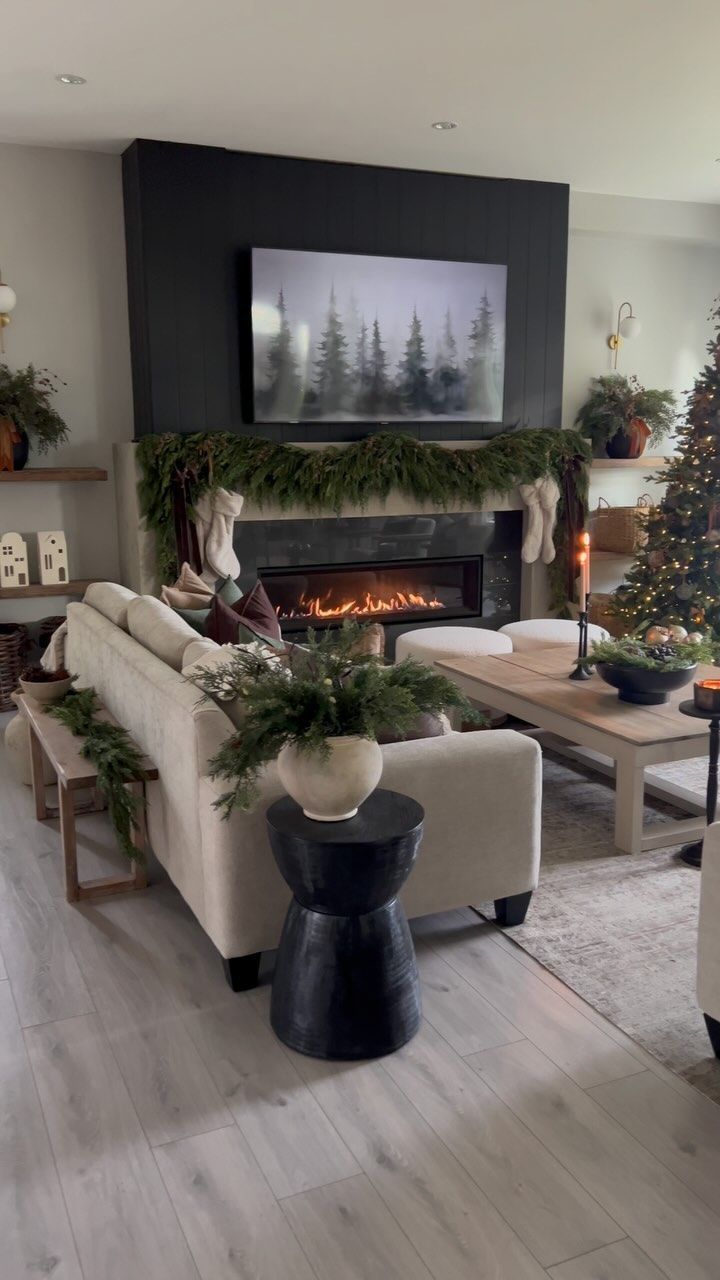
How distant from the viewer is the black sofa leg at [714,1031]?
242cm

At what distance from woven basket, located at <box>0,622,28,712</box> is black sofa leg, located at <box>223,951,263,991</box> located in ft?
10.4

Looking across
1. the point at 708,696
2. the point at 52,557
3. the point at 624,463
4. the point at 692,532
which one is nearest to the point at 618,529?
the point at 624,463

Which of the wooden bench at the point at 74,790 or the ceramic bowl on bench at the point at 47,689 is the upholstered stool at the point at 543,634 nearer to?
the ceramic bowl on bench at the point at 47,689

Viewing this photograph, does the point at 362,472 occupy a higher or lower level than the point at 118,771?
higher

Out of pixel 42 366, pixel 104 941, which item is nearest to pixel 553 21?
pixel 42 366

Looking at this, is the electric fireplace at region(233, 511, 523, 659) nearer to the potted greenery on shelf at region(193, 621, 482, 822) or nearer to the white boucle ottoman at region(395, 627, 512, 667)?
the white boucle ottoman at region(395, 627, 512, 667)

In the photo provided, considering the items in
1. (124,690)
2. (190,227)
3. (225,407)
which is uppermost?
(190,227)

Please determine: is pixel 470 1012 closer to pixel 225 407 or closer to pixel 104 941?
pixel 104 941

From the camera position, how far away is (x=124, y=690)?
351cm

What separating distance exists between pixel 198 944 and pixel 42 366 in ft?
12.3

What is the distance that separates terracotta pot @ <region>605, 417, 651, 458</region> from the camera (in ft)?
22.5

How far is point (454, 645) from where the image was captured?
4.98 m

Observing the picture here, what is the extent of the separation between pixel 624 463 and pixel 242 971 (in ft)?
16.4

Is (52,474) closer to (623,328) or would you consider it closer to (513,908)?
(513,908)
